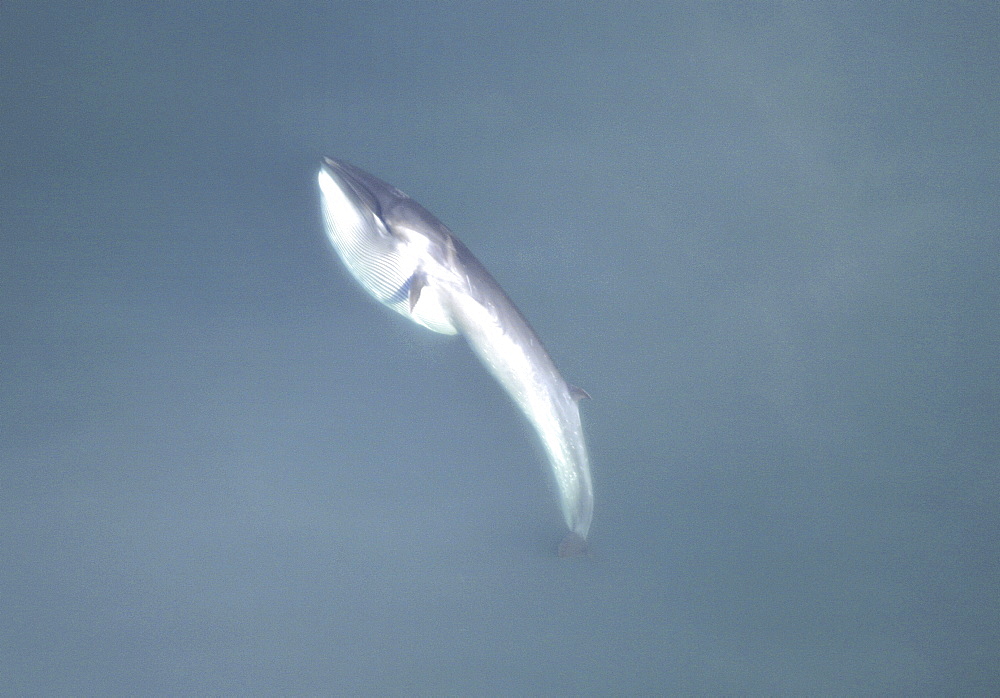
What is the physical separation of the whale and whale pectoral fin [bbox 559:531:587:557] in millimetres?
22

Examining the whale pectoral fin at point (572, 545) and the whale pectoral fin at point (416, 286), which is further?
the whale pectoral fin at point (572, 545)

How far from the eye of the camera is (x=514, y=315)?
2109mm

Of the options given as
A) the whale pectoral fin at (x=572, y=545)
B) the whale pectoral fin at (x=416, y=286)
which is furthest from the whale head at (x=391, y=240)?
the whale pectoral fin at (x=572, y=545)

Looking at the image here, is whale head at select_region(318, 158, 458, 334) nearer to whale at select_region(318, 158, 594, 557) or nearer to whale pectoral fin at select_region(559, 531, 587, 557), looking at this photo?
whale at select_region(318, 158, 594, 557)

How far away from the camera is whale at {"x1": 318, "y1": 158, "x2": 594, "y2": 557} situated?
2.12 metres

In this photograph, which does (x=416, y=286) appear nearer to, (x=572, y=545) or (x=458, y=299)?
(x=458, y=299)

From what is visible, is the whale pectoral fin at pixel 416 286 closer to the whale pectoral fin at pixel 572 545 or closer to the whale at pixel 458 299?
the whale at pixel 458 299

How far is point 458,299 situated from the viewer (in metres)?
2.14

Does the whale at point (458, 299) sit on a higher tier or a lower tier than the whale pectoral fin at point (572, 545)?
higher

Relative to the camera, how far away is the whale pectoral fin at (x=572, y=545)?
2414mm

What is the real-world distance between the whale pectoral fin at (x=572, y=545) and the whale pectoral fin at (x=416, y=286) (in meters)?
0.91

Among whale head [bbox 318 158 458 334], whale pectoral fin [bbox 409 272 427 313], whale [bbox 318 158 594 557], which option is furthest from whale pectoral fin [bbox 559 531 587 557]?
whale pectoral fin [bbox 409 272 427 313]

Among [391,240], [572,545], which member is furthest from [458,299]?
[572,545]

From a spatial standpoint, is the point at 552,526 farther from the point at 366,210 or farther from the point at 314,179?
the point at 314,179
